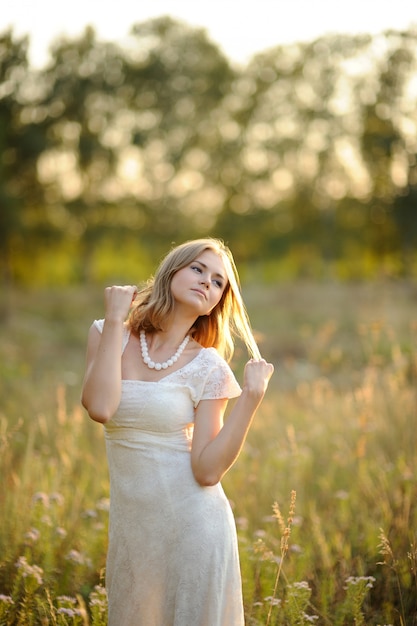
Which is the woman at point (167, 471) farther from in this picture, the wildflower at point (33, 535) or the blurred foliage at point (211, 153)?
the blurred foliage at point (211, 153)

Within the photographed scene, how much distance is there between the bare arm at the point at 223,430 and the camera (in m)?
2.56

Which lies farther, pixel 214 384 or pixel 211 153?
pixel 211 153

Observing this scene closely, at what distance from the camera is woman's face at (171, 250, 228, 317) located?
2.83m

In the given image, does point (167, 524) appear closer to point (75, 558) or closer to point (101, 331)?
point (101, 331)

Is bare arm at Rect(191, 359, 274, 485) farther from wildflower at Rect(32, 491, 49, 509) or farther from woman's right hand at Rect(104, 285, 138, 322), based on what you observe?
wildflower at Rect(32, 491, 49, 509)

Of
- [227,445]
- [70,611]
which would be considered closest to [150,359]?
[227,445]

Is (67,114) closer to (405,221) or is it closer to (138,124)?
(138,124)

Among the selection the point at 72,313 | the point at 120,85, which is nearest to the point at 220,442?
the point at 72,313

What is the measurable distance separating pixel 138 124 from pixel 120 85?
1.37m

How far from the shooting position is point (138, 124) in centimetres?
2325

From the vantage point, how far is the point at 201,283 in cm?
284

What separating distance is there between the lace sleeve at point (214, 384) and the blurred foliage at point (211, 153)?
14.6 meters

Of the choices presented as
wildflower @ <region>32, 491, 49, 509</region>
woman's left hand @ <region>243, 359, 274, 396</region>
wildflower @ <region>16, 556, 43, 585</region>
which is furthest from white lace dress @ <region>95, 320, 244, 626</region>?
wildflower @ <region>32, 491, 49, 509</region>

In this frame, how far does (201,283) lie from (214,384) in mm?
401
